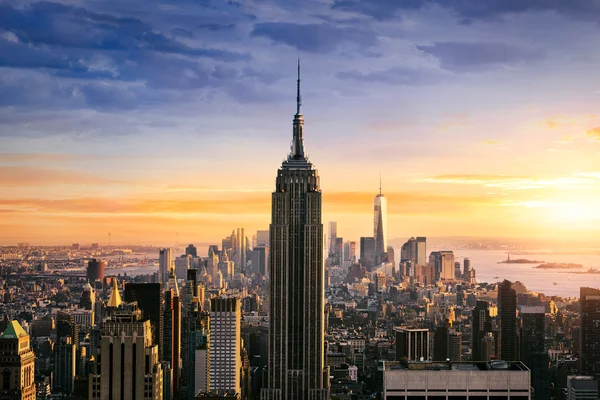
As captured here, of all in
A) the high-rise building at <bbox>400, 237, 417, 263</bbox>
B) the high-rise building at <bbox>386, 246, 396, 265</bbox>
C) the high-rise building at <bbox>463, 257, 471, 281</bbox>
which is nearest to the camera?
the high-rise building at <bbox>463, 257, 471, 281</bbox>

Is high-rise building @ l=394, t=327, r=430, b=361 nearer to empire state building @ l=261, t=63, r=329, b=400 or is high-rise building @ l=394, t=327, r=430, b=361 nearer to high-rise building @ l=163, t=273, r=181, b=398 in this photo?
empire state building @ l=261, t=63, r=329, b=400

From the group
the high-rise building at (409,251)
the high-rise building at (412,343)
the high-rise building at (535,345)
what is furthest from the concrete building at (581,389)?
the high-rise building at (409,251)

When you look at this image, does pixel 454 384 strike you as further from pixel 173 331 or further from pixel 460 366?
pixel 173 331

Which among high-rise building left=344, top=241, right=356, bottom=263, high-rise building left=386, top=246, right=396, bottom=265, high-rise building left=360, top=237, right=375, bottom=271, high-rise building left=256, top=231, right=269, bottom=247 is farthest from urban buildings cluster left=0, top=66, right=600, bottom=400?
high-rise building left=386, top=246, right=396, bottom=265

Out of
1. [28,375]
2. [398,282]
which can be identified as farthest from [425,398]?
[398,282]

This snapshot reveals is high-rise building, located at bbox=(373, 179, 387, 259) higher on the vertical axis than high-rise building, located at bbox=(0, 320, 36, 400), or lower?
higher

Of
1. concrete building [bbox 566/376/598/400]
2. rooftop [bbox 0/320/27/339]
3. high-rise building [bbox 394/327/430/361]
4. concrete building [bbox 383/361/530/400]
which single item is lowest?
concrete building [bbox 566/376/598/400]
